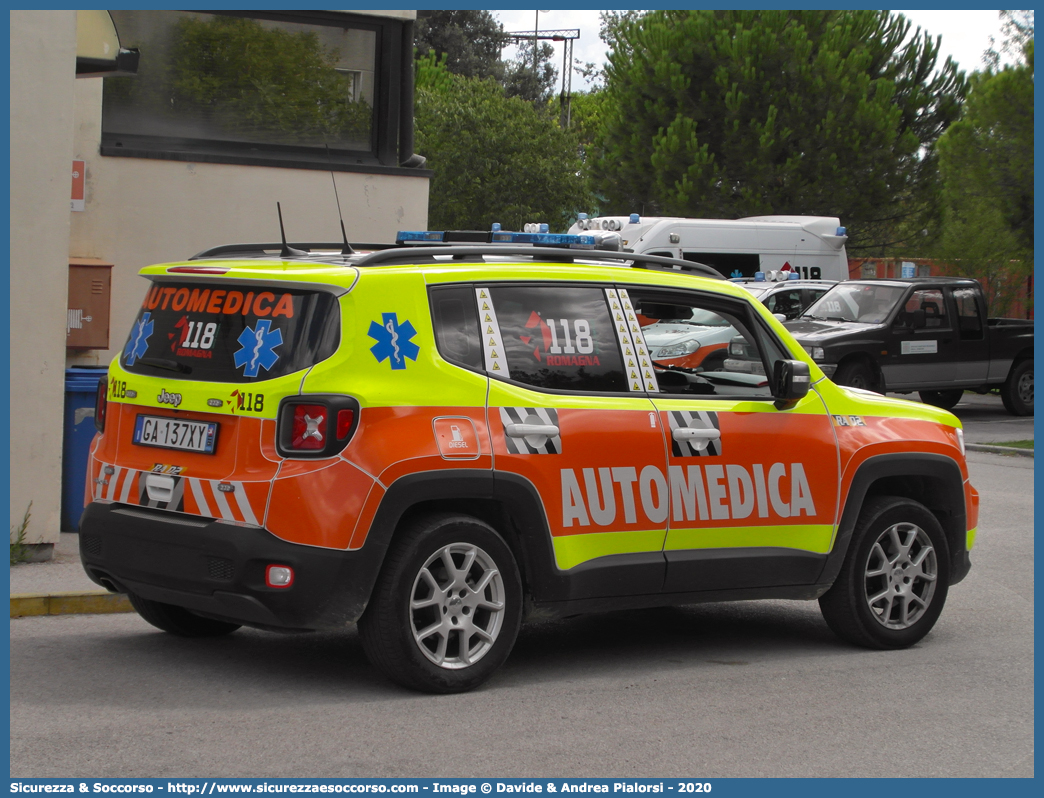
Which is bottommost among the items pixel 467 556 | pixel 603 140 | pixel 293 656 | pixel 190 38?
pixel 293 656

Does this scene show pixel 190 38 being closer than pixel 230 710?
No

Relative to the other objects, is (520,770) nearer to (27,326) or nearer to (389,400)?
(389,400)

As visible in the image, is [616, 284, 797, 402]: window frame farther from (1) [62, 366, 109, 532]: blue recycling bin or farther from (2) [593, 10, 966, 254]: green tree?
(2) [593, 10, 966, 254]: green tree

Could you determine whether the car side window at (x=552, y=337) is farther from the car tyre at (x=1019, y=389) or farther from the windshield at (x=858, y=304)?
the car tyre at (x=1019, y=389)

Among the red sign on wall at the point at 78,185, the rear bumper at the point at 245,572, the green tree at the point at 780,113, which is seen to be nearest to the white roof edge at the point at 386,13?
the red sign on wall at the point at 78,185

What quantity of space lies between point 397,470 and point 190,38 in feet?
25.8

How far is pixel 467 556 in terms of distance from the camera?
5582mm

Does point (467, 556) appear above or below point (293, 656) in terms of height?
above

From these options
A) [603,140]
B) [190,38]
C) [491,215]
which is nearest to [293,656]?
[190,38]

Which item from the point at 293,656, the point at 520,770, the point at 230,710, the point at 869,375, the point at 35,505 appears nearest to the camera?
the point at 520,770

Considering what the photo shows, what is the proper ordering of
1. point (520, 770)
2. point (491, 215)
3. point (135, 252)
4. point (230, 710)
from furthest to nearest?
1. point (491, 215)
2. point (135, 252)
3. point (230, 710)
4. point (520, 770)

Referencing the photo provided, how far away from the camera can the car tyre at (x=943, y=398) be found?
22578 mm

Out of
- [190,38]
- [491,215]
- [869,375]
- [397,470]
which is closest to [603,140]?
[491,215]

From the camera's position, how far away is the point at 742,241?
80.9 feet
